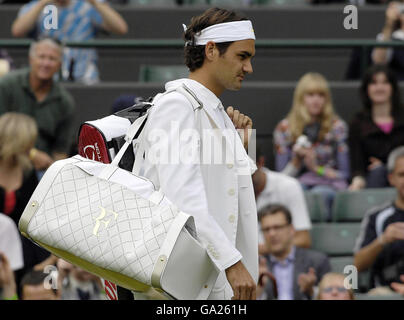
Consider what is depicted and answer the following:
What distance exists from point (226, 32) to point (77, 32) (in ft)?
15.1

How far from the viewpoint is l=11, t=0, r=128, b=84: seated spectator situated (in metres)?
7.96

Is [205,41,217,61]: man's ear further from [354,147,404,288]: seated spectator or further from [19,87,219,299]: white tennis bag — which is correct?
[354,147,404,288]: seated spectator

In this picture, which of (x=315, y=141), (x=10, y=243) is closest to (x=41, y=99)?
(x=10, y=243)

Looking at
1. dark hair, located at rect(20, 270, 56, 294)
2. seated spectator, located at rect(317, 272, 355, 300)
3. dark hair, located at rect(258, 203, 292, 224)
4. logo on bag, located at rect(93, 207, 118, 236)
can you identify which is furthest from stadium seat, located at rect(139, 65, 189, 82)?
logo on bag, located at rect(93, 207, 118, 236)

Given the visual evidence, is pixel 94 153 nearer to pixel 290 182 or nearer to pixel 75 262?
pixel 75 262

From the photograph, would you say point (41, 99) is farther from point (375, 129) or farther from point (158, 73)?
point (375, 129)

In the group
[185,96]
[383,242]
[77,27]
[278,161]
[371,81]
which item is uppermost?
[77,27]

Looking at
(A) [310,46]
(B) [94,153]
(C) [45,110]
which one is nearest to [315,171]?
(A) [310,46]

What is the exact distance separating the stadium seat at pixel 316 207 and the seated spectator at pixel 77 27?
6.74 ft

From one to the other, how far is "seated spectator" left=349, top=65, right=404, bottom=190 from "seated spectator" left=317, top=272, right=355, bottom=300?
1.69 m

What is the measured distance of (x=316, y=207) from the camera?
24.8 ft

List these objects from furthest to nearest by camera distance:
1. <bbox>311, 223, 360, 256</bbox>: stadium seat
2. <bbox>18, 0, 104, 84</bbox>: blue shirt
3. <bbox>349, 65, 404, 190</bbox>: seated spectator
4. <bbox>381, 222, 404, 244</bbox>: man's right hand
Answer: <bbox>18, 0, 104, 84</bbox>: blue shirt
<bbox>349, 65, 404, 190</bbox>: seated spectator
<bbox>311, 223, 360, 256</bbox>: stadium seat
<bbox>381, 222, 404, 244</bbox>: man's right hand
